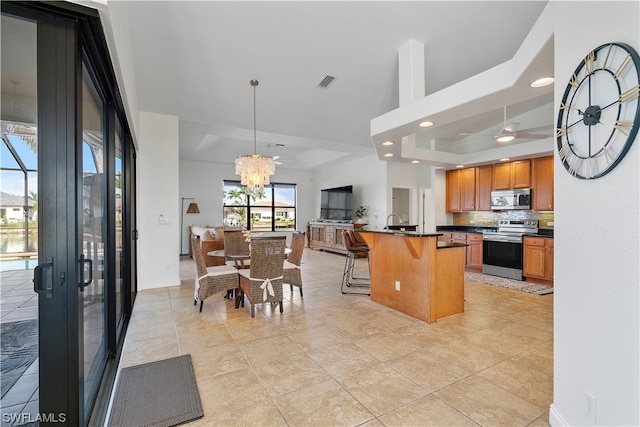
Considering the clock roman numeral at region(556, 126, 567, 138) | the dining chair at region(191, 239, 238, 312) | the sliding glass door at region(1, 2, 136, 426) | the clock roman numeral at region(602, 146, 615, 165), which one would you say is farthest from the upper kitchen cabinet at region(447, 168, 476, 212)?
the sliding glass door at region(1, 2, 136, 426)

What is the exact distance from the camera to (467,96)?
2717 mm

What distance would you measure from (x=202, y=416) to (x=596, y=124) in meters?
2.73

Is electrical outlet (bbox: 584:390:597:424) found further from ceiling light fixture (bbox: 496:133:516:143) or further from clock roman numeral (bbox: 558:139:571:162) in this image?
ceiling light fixture (bbox: 496:133:516:143)

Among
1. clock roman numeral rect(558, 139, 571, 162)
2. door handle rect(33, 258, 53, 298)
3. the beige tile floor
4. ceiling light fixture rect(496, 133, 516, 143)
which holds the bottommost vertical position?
the beige tile floor

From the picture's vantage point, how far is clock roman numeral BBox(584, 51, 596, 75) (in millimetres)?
1413

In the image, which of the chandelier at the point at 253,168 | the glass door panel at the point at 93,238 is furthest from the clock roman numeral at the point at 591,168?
the chandelier at the point at 253,168

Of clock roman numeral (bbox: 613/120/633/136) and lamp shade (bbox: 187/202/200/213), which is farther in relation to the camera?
lamp shade (bbox: 187/202/200/213)

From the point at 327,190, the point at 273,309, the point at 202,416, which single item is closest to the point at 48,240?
the point at 202,416

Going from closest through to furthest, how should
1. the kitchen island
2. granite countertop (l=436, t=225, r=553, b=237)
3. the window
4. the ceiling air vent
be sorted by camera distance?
the kitchen island
the ceiling air vent
granite countertop (l=436, t=225, r=553, b=237)
the window

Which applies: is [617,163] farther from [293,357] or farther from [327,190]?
[327,190]

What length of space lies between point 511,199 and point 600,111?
5.22 meters

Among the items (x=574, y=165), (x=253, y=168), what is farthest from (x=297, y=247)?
(x=574, y=165)

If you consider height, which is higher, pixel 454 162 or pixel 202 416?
pixel 454 162

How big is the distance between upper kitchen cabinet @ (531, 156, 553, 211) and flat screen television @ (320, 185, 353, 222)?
4.79 m
